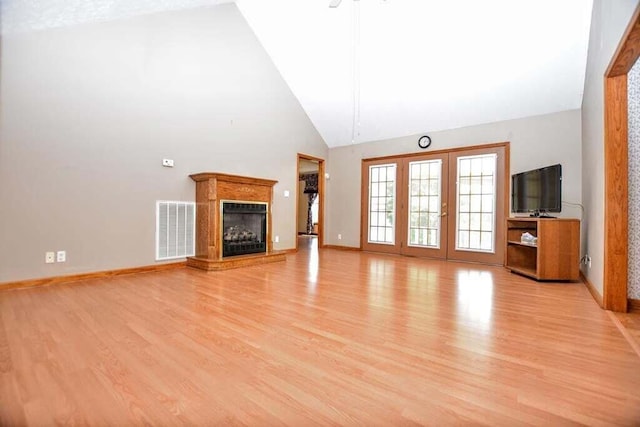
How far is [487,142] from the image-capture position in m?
5.25

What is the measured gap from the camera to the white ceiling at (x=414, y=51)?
3.66 m

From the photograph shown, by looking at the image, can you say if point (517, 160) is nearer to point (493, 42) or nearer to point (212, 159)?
point (493, 42)

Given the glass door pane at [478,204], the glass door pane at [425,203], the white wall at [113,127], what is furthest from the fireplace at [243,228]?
the glass door pane at [478,204]

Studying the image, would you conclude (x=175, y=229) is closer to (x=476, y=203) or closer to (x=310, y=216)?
(x=476, y=203)

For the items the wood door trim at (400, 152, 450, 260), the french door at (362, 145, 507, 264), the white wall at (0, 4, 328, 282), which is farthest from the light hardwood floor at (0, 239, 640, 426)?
the wood door trim at (400, 152, 450, 260)

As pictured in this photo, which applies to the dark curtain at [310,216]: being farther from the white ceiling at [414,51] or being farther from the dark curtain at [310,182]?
the white ceiling at [414,51]

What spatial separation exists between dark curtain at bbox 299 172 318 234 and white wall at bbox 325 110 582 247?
3.84 meters

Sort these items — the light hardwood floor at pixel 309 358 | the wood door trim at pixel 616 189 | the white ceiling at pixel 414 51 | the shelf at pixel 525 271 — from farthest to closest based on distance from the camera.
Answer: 1. the shelf at pixel 525 271
2. the white ceiling at pixel 414 51
3. the wood door trim at pixel 616 189
4. the light hardwood floor at pixel 309 358

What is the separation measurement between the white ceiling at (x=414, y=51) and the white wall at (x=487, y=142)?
17 cm

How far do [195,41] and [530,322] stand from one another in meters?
5.42

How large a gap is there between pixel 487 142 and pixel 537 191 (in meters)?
1.43

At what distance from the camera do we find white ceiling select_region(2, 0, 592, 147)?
144 inches

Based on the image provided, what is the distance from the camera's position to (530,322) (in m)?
2.34

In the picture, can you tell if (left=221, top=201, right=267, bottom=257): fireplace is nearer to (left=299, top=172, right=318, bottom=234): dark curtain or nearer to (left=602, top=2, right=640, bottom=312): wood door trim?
(left=602, top=2, right=640, bottom=312): wood door trim
